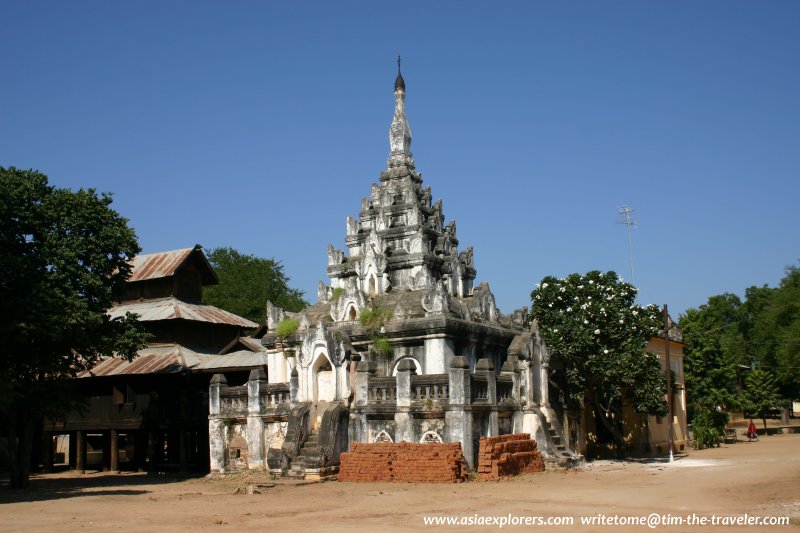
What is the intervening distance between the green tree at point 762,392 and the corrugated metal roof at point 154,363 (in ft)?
128

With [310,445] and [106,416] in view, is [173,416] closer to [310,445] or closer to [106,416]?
[106,416]

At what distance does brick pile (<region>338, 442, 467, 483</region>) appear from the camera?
72.5 ft

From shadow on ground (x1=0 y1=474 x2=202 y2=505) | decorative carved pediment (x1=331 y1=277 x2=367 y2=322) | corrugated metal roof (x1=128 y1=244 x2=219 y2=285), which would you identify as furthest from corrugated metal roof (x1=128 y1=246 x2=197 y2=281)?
decorative carved pediment (x1=331 y1=277 x2=367 y2=322)

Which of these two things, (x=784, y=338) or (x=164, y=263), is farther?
(x=784, y=338)

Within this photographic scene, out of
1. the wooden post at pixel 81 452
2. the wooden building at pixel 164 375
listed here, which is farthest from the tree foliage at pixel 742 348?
the wooden post at pixel 81 452

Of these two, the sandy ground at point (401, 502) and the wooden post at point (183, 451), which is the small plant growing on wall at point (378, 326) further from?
the wooden post at point (183, 451)

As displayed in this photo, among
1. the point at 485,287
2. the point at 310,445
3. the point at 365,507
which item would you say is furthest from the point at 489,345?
the point at 365,507

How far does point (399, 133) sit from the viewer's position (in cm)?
3306

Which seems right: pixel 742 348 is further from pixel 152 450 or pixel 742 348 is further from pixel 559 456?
pixel 152 450

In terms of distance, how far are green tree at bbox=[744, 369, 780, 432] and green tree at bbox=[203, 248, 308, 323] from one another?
104 feet

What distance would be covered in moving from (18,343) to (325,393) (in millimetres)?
8741

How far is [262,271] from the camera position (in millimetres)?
65438

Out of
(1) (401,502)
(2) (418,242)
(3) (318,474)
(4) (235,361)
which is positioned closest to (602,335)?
(2) (418,242)

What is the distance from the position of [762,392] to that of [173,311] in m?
40.8
